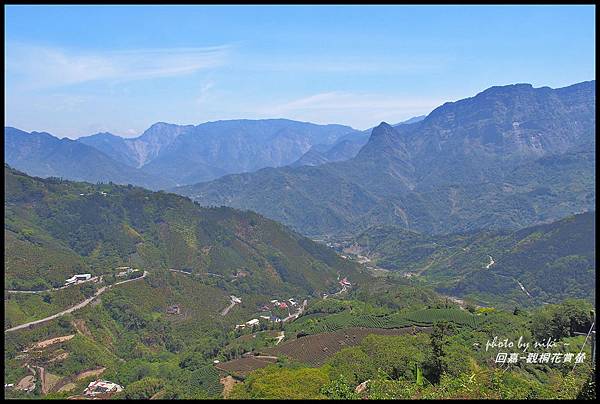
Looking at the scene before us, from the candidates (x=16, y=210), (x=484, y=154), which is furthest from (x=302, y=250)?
(x=484, y=154)

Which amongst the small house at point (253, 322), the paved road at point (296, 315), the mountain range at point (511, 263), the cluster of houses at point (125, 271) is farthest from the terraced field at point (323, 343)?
the mountain range at point (511, 263)

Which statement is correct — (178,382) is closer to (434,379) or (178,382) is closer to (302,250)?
(434,379)

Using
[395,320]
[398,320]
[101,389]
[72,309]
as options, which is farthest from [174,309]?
[398,320]

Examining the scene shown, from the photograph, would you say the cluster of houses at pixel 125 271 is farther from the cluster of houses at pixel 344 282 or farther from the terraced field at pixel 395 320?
the cluster of houses at pixel 344 282

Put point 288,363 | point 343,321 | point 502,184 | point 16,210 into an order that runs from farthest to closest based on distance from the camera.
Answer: point 502,184, point 16,210, point 343,321, point 288,363

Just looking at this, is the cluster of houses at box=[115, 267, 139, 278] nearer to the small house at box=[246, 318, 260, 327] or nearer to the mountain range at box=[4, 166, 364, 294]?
the mountain range at box=[4, 166, 364, 294]
